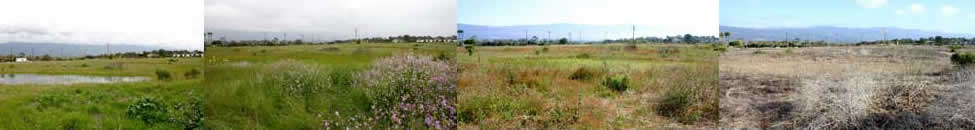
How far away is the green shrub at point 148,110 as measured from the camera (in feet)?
11.0

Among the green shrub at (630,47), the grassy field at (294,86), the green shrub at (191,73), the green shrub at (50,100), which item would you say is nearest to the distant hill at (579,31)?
the green shrub at (630,47)

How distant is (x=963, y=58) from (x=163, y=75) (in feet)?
17.3

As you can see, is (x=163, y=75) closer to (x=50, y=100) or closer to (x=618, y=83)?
(x=50, y=100)

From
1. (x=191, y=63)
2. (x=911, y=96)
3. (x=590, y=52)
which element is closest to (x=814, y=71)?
(x=911, y=96)

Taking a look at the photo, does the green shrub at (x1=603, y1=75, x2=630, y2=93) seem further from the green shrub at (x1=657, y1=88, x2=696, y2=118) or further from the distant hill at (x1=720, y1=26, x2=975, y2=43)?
the distant hill at (x1=720, y1=26, x2=975, y2=43)

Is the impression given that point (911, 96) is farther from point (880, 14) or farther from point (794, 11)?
point (794, 11)

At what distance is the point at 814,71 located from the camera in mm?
4191

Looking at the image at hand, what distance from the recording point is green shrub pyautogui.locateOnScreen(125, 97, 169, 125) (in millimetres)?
3342

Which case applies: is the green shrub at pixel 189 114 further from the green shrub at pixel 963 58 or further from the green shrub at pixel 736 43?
the green shrub at pixel 963 58

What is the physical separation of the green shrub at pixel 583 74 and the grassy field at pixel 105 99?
10.2 feet

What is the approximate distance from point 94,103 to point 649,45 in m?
4.20

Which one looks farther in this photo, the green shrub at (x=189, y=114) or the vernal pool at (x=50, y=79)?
the green shrub at (x=189, y=114)

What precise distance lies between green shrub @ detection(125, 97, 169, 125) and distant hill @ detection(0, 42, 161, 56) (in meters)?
0.33

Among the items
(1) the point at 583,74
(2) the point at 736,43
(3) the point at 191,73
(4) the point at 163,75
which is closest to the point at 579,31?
(1) the point at 583,74
